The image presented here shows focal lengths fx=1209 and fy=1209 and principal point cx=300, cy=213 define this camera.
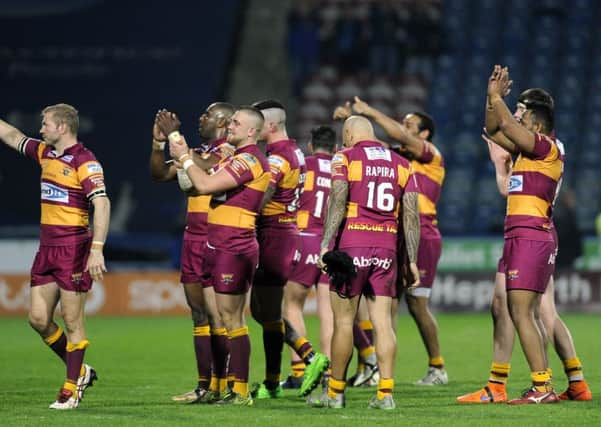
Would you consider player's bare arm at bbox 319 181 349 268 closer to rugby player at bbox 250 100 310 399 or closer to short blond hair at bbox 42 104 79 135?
rugby player at bbox 250 100 310 399

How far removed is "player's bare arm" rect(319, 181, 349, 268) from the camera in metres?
8.94

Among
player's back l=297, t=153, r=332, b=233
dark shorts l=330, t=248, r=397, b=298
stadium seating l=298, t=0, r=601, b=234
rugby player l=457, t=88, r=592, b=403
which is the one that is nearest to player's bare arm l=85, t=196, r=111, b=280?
dark shorts l=330, t=248, r=397, b=298

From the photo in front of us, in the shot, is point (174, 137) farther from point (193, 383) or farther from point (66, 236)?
point (193, 383)

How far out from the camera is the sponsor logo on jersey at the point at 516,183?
30.6 feet

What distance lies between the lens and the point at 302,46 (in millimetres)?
28766

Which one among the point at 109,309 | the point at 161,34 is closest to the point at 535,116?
the point at 109,309

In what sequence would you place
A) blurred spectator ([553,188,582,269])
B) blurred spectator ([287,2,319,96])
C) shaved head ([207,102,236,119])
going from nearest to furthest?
shaved head ([207,102,236,119]), blurred spectator ([553,188,582,269]), blurred spectator ([287,2,319,96])

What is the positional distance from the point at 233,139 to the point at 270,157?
724 mm

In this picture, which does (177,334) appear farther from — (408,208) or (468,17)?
(468,17)

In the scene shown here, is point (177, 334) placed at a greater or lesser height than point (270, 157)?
lesser

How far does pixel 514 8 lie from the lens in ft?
98.5

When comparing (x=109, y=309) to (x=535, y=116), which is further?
(x=109, y=309)

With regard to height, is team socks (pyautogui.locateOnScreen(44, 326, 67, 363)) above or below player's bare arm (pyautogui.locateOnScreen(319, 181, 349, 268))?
below

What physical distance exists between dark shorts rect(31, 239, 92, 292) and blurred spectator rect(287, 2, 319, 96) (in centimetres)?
1962
